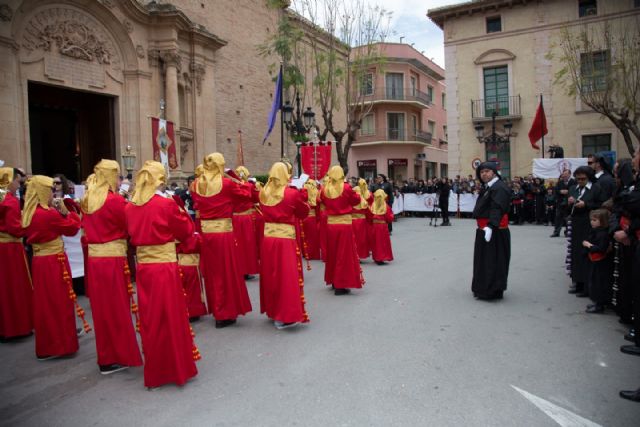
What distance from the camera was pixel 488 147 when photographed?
2773cm

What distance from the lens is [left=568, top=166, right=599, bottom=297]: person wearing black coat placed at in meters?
7.12

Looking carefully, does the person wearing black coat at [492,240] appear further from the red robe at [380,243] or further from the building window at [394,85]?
the building window at [394,85]

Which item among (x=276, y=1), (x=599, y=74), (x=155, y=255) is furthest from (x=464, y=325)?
(x=599, y=74)

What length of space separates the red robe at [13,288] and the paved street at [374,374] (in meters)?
0.22

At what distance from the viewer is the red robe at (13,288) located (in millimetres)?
5867

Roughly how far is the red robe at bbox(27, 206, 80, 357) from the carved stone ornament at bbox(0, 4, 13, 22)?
10388 mm

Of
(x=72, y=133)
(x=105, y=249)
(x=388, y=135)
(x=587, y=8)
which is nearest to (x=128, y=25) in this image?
(x=72, y=133)

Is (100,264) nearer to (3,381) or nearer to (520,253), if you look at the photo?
(3,381)

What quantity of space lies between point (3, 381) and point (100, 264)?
1467 mm

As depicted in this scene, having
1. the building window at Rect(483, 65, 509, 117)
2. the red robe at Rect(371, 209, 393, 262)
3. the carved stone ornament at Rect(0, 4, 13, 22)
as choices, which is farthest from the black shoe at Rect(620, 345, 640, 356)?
the building window at Rect(483, 65, 509, 117)

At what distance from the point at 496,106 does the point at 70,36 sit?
21758mm

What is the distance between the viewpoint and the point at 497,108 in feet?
90.0

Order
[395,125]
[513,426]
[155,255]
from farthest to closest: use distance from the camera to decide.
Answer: [395,125], [155,255], [513,426]

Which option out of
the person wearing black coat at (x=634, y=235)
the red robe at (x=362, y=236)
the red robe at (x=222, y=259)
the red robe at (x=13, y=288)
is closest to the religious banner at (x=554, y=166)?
the red robe at (x=362, y=236)
